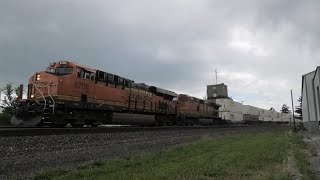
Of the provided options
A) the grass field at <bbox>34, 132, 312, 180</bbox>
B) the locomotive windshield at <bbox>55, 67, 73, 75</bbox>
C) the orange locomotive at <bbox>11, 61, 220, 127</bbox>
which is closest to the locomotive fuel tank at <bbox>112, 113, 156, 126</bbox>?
the orange locomotive at <bbox>11, 61, 220, 127</bbox>

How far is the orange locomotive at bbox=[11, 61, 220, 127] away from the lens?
19.9 m

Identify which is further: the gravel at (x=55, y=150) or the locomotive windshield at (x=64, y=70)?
the locomotive windshield at (x=64, y=70)

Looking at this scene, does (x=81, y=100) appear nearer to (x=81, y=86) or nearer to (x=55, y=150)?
(x=81, y=86)

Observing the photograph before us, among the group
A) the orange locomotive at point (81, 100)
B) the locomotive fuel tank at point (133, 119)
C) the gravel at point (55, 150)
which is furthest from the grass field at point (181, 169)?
the locomotive fuel tank at point (133, 119)

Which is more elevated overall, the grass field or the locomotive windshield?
the locomotive windshield

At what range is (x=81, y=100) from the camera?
22656 millimetres

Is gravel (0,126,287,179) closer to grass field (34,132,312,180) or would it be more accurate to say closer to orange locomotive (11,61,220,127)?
grass field (34,132,312,180)

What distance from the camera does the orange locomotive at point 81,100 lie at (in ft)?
65.4

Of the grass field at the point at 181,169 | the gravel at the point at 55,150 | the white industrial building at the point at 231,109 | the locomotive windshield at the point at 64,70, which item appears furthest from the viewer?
the white industrial building at the point at 231,109

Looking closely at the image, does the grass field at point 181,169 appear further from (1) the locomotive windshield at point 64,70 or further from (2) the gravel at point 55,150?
(1) the locomotive windshield at point 64,70

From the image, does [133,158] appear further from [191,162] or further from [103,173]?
[103,173]

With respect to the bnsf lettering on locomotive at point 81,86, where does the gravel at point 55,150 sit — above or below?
below

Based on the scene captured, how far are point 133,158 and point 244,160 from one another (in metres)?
3.66

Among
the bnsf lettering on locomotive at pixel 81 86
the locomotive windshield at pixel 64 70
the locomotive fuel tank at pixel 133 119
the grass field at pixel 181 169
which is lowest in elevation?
the grass field at pixel 181 169
